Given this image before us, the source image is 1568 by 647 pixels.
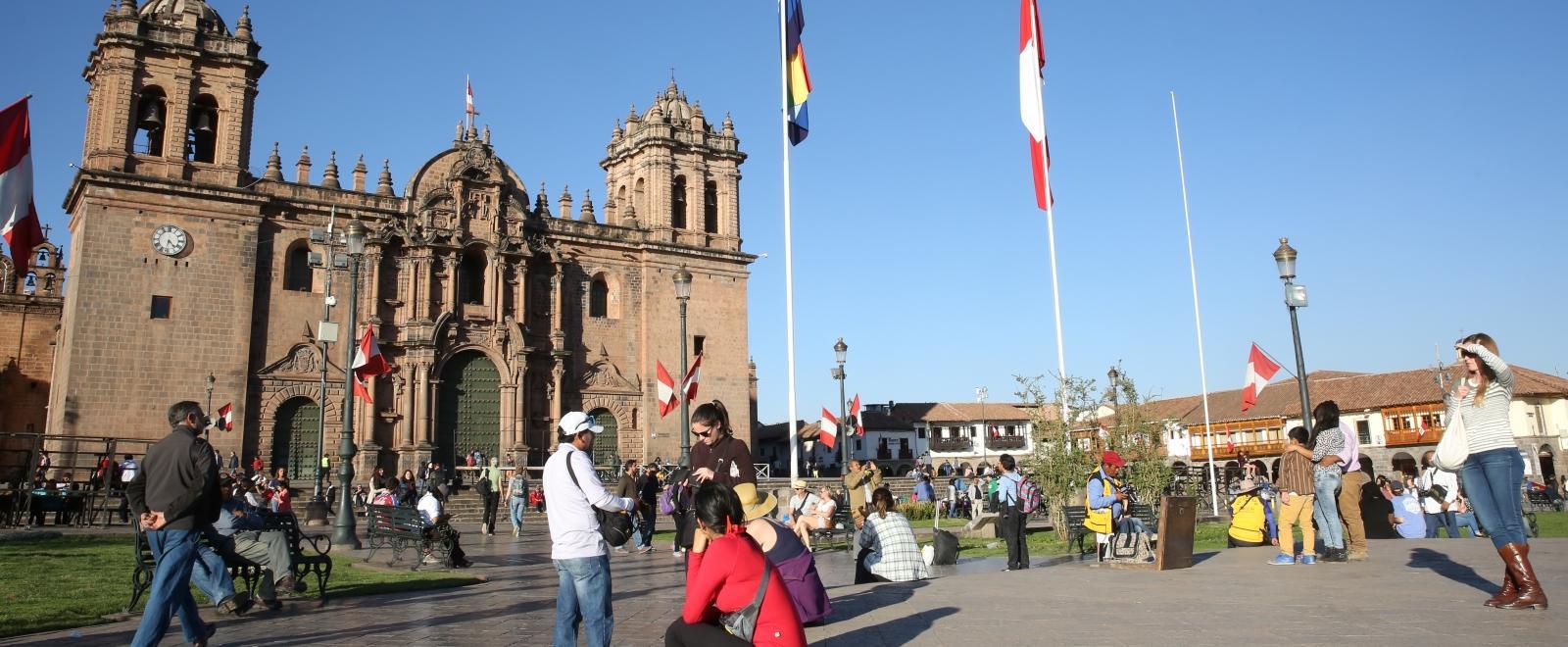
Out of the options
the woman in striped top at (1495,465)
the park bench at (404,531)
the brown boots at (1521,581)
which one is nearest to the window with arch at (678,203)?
the park bench at (404,531)

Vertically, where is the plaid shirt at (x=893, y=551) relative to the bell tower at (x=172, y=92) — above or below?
below

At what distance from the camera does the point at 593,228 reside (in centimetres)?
3941

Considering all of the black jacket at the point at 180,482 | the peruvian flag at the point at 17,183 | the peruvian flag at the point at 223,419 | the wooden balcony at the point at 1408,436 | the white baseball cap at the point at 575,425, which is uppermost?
the peruvian flag at the point at 17,183

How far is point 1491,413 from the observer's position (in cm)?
675

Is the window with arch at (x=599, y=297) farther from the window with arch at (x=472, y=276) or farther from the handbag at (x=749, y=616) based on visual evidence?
the handbag at (x=749, y=616)

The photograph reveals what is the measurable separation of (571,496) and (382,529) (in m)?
8.52

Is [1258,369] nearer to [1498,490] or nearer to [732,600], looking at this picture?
[1498,490]

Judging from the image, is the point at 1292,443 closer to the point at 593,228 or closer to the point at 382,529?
the point at 382,529

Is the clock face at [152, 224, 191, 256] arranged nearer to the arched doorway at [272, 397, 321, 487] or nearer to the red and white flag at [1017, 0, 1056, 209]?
the arched doorway at [272, 397, 321, 487]

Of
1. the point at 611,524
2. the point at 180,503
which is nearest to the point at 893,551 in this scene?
the point at 611,524

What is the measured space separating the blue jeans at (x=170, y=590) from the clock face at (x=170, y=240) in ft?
91.4

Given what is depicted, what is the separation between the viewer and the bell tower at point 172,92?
100 ft

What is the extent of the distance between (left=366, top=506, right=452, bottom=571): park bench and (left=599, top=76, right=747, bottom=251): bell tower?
1078 inches

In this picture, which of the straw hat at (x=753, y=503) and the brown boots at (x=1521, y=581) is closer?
the brown boots at (x=1521, y=581)
